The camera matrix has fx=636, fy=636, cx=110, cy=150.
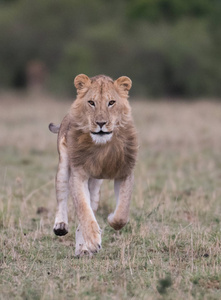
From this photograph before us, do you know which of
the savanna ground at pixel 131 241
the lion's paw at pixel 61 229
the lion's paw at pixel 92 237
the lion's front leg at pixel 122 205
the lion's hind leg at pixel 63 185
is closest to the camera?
the savanna ground at pixel 131 241

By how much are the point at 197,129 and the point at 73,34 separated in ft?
64.6

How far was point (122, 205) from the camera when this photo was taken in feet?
16.5

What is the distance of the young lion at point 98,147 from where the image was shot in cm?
480

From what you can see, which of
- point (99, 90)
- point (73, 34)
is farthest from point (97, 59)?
point (99, 90)

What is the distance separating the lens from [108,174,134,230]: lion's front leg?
16.4 feet

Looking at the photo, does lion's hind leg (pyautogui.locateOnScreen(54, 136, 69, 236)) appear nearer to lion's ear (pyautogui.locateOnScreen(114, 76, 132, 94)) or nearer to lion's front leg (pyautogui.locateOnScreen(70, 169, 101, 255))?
lion's front leg (pyautogui.locateOnScreen(70, 169, 101, 255))

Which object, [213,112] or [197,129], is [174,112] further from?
[197,129]

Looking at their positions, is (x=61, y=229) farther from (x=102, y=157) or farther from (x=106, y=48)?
(x=106, y=48)

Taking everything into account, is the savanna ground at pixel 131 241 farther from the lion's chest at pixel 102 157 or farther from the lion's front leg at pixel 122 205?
the lion's chest at pixel 102 157

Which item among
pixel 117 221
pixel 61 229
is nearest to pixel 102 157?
pixel 117 221

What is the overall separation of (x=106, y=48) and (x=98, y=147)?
28.6 metres

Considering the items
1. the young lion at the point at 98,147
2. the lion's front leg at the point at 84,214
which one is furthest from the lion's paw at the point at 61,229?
the lion's front leg at the point at 84,214

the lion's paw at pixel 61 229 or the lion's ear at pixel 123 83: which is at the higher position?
the lion's ear at pixel 123 83

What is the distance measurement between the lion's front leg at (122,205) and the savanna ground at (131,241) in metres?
0.24
